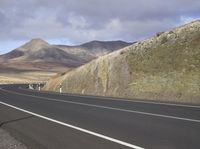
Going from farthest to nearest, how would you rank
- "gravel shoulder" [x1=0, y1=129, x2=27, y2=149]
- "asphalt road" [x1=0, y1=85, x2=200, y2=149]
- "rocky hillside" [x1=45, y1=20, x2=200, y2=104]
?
"rocky hillside" [x1=45, y1=20, x2=200, y2=104], "gravel shoulder" [x1=0, y1=129, x2=27, y2=149], "asphalt road" [x1=0, y1=85, x2=200, y2=149]

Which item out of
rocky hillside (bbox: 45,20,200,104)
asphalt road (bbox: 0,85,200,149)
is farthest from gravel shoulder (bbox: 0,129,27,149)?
rocky hillside (bbox: 45,20,200,104)

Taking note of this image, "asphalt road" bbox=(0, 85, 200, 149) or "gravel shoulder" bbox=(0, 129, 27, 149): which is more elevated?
"asphalt road" bbox=(0, 85, 200, 149)

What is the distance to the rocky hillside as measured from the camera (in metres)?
32.3

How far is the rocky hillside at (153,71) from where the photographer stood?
106 ft

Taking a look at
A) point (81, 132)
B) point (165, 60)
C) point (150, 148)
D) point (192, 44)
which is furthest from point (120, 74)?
point (150, 148)

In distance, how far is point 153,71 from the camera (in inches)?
1467

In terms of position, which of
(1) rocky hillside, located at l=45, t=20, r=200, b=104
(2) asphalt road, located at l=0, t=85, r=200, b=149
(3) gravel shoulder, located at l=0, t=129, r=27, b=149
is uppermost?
(1) rocky hillside, located at l=45, t=20, r=200, b=104

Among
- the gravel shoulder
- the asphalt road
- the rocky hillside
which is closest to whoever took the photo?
the asphalt road

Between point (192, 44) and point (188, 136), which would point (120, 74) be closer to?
point (192, 44)

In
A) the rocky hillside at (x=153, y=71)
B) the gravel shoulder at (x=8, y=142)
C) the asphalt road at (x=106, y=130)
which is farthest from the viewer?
the rocky hillside at (x=153, y=71)

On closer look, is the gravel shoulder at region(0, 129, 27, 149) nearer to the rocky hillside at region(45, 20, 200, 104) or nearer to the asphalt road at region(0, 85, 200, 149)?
the asphalt road at region(0, 85, 200, 149)

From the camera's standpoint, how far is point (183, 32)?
136ft

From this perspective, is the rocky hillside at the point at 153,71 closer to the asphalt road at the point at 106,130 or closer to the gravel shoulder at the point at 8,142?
the asphalt road at the point at 106,130

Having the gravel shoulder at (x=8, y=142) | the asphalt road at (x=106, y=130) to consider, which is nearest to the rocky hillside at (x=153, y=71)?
the asphalt road at (x=106, y=130)
